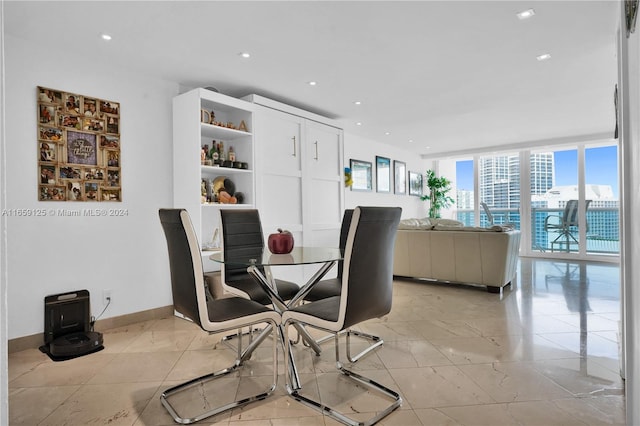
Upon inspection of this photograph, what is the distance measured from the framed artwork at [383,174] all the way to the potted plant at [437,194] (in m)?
1.54

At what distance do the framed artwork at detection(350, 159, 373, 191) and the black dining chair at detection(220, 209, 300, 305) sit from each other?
11.9ft

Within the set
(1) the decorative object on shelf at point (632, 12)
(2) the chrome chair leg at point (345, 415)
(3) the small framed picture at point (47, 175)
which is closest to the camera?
(1) the decorative object on shelf at point (632, 12)

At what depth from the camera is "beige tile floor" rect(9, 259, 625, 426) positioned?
184cm

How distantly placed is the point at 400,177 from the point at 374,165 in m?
1.10

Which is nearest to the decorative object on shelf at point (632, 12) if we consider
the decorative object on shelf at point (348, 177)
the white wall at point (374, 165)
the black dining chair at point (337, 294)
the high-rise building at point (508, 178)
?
the black dining chair at point (337, 294)

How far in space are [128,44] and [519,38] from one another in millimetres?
3165

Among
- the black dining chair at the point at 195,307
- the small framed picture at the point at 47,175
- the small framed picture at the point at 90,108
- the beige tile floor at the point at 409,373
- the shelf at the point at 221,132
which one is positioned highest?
the small framed picture at the point at 90,108

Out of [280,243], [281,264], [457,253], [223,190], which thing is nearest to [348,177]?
[457,253]

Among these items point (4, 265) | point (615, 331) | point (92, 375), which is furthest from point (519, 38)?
point (92, 375)

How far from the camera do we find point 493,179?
8.40 m

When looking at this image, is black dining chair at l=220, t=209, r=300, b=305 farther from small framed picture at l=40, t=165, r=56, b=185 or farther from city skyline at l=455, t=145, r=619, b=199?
city skyline at l=455, t=145, r=619, b=199

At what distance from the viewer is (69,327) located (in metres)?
2.98

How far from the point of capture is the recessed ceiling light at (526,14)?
258cm

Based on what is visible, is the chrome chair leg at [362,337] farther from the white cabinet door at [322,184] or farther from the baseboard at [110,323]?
the white cabinet door at [322,184]
